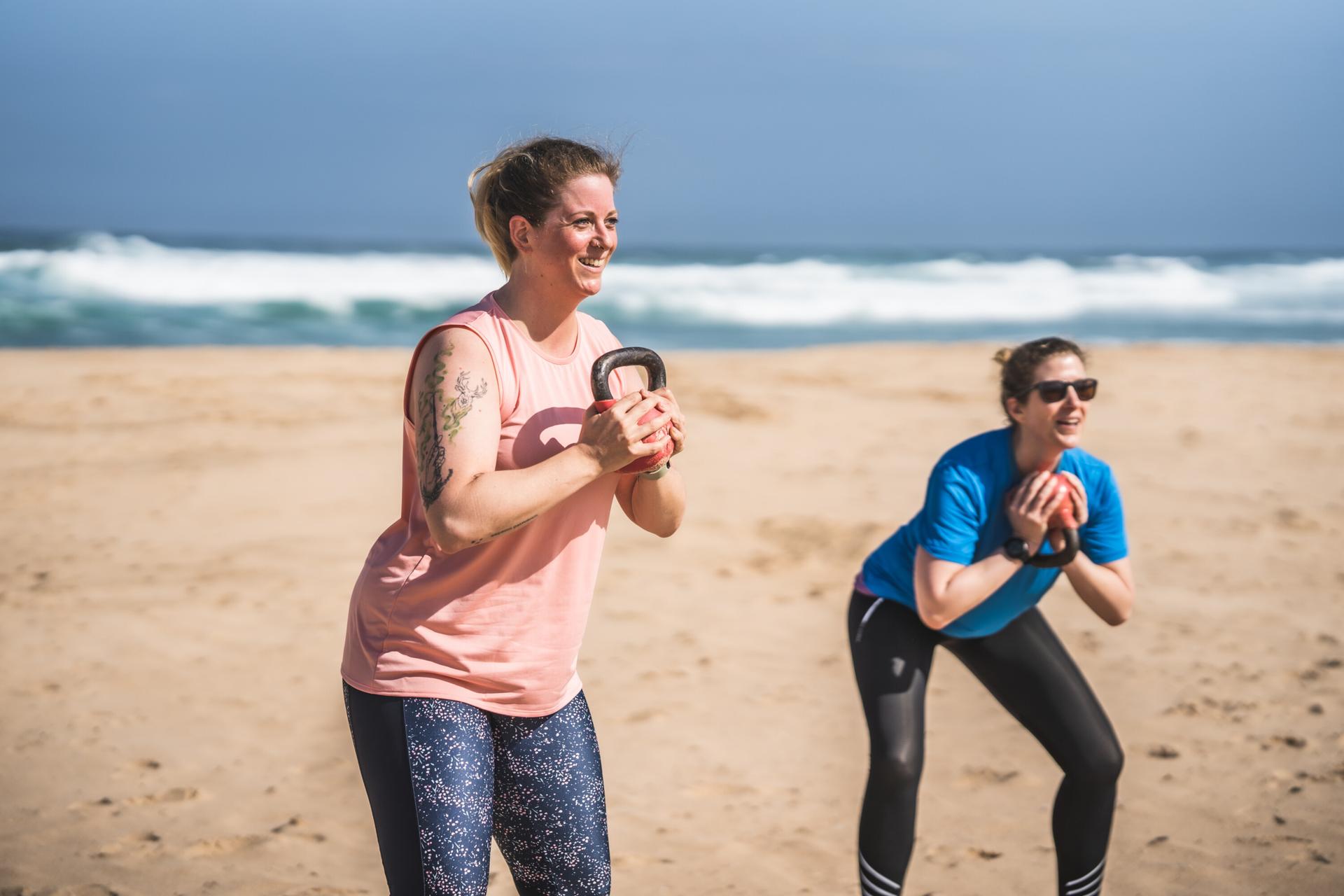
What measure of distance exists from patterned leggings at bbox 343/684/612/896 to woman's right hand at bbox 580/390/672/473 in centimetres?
57

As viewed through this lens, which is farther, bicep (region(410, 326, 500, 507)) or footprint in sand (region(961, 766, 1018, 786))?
footprint in sand (region(961, 766, 1018, 786))

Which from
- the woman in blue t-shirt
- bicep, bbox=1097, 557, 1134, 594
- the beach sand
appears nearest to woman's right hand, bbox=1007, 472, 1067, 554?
the woman in blue t-shirt

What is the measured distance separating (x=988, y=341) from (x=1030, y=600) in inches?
776

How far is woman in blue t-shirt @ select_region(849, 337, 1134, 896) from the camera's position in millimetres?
2988

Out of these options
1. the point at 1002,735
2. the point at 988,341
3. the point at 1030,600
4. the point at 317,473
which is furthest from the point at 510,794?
the point at 988,341

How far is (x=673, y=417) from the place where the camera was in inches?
89.0

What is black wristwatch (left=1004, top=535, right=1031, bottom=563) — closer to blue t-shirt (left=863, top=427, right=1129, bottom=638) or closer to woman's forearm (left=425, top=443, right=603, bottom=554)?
blue t-shirt (left=863, top=427, right=1129, bottom=638)

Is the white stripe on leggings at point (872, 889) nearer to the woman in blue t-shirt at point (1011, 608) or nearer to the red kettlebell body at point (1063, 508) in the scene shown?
the woman in blue t-shirt at point (1011, 608)

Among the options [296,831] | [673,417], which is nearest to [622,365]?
[673,417]

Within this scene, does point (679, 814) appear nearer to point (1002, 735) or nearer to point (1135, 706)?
point (1002, 735)

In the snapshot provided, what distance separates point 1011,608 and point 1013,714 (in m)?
0.28

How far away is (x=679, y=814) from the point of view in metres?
A: 4.36

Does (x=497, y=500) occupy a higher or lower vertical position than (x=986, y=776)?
higher

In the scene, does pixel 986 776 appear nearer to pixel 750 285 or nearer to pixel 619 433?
pixel 619 433
